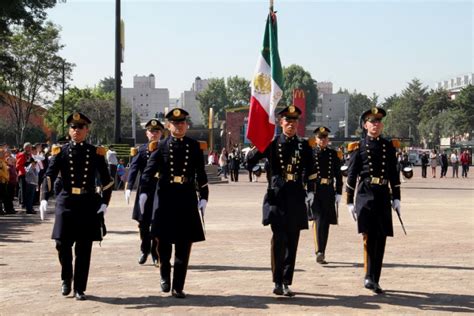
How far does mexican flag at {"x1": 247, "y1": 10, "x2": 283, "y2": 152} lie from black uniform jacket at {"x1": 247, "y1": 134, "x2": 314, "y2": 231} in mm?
161

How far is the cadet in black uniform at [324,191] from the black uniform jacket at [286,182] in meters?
2.34

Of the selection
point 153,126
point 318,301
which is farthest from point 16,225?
point 318,301

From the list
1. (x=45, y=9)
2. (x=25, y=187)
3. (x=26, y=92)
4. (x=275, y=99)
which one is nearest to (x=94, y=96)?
(x=26, y=92)

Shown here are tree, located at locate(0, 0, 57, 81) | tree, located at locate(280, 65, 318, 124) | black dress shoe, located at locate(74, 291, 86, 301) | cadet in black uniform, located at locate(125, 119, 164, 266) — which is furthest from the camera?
tree, located at locate(280, 65, 318, 124)

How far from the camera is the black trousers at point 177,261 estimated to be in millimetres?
8695

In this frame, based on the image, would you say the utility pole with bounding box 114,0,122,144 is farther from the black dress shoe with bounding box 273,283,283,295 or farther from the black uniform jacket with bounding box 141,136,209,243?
the black dress shoe with bounding box 273,283,283,295

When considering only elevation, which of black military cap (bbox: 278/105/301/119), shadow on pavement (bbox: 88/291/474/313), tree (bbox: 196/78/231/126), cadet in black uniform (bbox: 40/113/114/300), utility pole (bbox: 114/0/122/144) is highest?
tree (bbox: 196/78/231/126)

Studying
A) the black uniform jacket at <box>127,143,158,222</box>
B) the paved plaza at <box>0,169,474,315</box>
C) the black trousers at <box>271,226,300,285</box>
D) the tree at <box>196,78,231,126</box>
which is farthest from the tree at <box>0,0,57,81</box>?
the tree at <box>196,78,231,126</box>

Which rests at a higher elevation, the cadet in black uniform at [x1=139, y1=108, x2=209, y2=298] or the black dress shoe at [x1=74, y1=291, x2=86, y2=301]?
the cadet in black uniform at [x1=139, y1=108, x2=209, y2=298]

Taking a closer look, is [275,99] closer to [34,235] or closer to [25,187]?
[34,235]

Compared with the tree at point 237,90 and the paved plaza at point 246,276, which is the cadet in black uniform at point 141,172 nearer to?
the paved plaza at point 246,276

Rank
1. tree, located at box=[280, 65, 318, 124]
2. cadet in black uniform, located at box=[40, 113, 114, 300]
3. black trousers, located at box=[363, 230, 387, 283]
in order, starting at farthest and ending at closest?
tree, located at box=[280, 65, 318, 124], black trousers, located at box=[363, 230, 387, 283], cadet in black uniform, located at box=[40, 113, 114, 300]

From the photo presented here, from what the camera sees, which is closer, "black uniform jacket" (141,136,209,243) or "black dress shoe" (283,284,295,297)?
"black dress shoe" (283,284,295,297)

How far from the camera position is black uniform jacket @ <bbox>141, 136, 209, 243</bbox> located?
8844 millimetres
